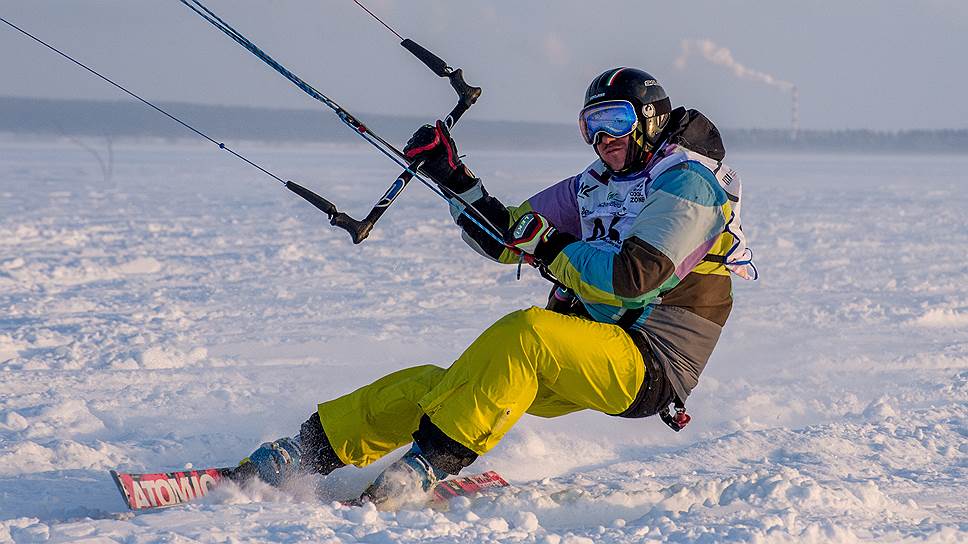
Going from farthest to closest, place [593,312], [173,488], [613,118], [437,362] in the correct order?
[437,362]
[593,312]
[613,118]
[173,488]

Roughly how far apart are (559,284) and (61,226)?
37.2 feet

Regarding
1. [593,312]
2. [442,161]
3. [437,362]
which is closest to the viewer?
[593,312]

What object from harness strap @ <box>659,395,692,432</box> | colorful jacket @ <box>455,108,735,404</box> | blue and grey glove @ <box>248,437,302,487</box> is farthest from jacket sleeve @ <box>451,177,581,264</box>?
blue and grey glove @ <box>248,437,302,487</box>

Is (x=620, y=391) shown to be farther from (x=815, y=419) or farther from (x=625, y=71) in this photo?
(x=815, y=419)

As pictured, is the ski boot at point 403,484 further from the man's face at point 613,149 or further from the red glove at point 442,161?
the man's face at point 613,149

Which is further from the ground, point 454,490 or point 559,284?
point 559,284

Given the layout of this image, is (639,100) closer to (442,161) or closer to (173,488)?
(442,161)

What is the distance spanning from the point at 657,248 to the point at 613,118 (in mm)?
552

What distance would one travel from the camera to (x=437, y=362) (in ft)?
21.1

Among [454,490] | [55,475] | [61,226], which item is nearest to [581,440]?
[454,490]

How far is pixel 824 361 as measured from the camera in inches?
258

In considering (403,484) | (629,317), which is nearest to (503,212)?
(629,317)

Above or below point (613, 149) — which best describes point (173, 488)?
below

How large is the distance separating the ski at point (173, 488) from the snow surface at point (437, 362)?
8 centimetres
